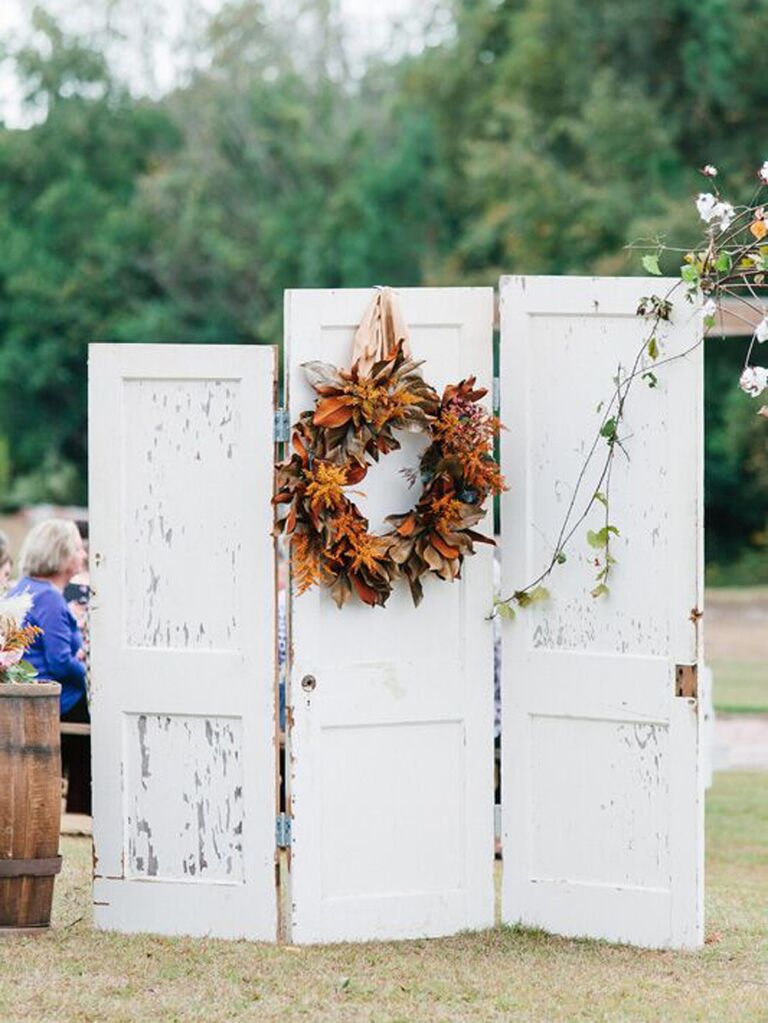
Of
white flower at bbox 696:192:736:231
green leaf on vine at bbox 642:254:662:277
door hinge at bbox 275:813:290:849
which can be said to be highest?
white flower at bbox 696:192:736:231

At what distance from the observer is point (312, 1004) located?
532 cm

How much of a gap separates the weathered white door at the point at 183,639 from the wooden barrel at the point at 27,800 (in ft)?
0.64

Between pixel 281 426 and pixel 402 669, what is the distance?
3.08 feet

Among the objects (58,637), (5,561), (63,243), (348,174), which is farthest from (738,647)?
(63,243)

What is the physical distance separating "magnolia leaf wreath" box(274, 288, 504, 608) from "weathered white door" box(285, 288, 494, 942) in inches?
3.9

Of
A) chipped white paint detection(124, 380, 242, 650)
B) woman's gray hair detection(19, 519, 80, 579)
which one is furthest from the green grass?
chipped white paint detection(124, 380, 242, 650)

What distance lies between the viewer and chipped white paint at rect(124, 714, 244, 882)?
6.16 m

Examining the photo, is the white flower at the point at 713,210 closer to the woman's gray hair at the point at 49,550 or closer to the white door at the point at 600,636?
the white door at the point at 600,636

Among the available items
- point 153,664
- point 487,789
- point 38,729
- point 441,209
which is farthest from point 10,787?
point 441,209

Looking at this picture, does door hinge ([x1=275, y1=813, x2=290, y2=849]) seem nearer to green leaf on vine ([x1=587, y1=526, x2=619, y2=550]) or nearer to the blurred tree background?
green leaf on vine ([x1=587, y1=526, x2=619, y2=550])

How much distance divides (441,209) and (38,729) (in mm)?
34175

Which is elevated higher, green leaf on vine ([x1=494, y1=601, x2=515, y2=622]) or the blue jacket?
green leaf on vine ([x1=494, y1=601, x2=515, y2=622])

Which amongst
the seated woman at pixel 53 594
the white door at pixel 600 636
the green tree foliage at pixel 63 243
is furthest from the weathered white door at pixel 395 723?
the green tree foliage at pixel 63 243

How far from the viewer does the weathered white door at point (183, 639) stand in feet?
20.1
